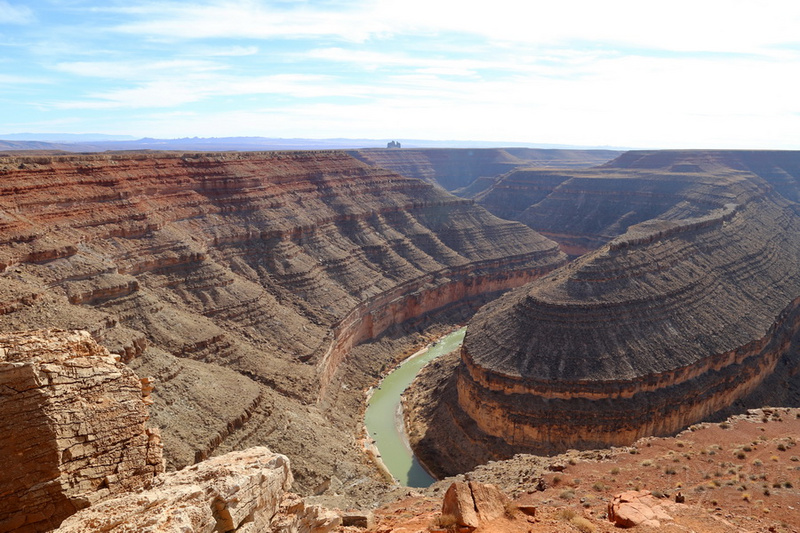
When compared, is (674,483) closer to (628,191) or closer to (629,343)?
(629,343)

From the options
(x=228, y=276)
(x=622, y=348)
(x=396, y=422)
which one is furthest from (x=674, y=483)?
(x=228, y=276)

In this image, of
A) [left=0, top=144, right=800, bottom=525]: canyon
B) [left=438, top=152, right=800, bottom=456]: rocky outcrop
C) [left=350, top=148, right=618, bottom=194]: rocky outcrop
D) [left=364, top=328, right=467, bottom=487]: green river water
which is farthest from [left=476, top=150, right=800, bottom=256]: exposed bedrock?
[left=364, top=328, right=467, bottom=487]: green river water

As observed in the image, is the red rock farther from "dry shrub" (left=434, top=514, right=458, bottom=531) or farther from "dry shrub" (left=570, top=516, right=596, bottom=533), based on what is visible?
"dry shrub" (left=570, top=516, right=596, bottom=533)

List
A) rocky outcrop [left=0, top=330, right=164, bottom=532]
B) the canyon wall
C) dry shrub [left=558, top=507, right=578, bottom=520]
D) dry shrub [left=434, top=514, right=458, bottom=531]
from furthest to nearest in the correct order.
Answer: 1. the canyon wall
2. dry shrub [left=558, top=507, right=578, bottom=520]
3. dry shrub [left=434, top=514, right=458, bottom=531]
4. rocky outcrop [left=0, top=330, right=164, bottom=532]

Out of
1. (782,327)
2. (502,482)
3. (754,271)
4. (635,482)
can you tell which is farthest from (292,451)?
(754,271)

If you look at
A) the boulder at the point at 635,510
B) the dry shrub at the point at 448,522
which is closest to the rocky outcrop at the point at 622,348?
the boulder at the point at 635,510

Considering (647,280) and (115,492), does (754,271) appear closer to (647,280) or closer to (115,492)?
(647,280)

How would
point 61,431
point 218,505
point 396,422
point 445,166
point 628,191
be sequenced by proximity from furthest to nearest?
1. point 445,166
2. point 628,191
3. point 396,422
4. point 61,431
5. point 218,505
